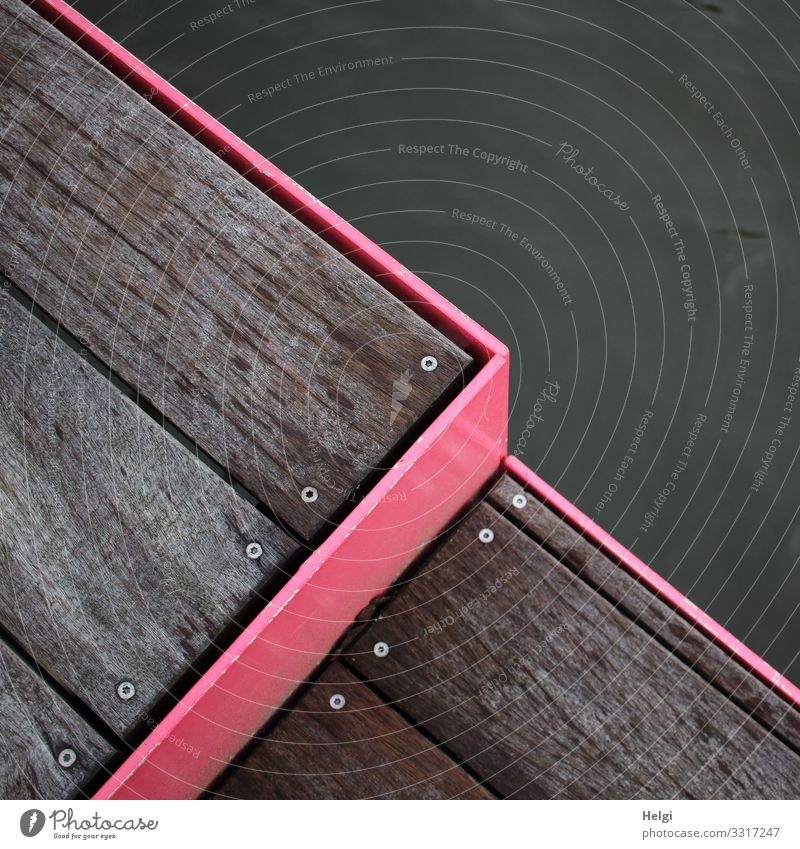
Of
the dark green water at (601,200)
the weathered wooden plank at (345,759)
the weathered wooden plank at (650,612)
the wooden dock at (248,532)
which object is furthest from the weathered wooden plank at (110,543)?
the dark green water at (601,200)

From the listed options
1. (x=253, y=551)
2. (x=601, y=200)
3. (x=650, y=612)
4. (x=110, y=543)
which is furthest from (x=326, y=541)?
(x=601, y=200)

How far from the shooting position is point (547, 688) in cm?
129

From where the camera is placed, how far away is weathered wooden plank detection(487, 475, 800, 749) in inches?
49.4

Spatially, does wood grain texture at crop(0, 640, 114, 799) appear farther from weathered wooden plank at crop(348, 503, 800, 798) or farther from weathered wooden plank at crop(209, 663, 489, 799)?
weathered wooden plank at crop(348, 503, 800, 798)

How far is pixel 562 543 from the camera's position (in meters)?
1.33

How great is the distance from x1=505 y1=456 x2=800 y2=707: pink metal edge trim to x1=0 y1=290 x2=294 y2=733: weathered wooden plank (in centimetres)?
41

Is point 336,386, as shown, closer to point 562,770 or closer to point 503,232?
point 562,770

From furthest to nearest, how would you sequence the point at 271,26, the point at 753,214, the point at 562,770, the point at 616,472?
the point at 271,26 < the point at 753,214 < the point at 616,472 < the point at 562,770

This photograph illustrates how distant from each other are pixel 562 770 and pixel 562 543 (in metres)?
0.29

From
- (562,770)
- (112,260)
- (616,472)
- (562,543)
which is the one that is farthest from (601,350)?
(112,260)

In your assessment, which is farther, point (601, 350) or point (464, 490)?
point (601, 350)

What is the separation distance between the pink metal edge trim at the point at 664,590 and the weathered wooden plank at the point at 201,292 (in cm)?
29

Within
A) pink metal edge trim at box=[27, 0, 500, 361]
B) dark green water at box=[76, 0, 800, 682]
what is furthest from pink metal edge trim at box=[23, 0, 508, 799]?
dark green water at box=[76, 0, 800, 682]

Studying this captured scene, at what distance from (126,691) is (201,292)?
46 cm
